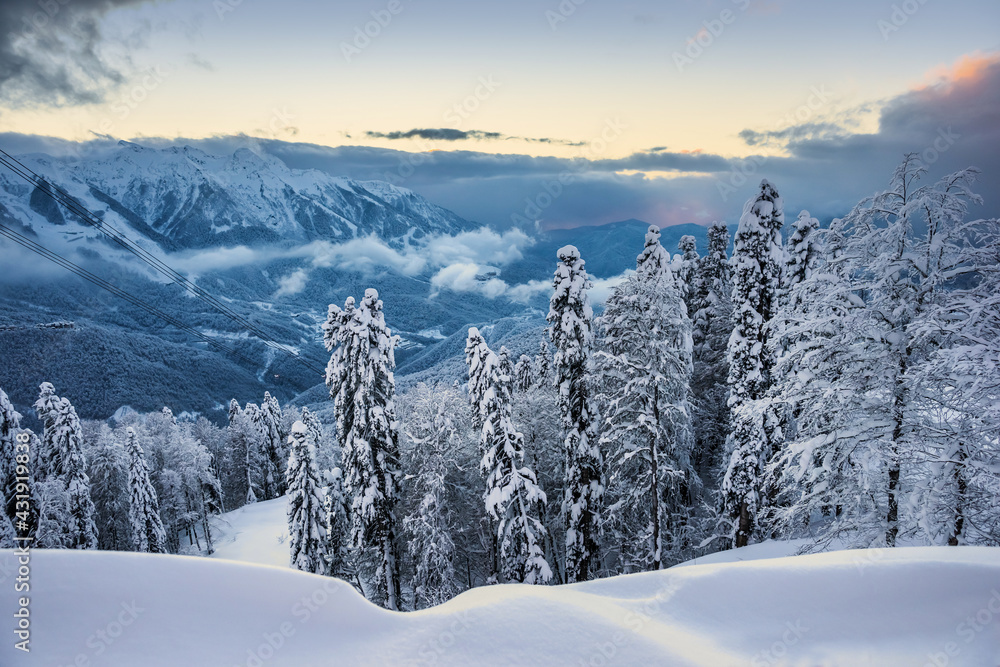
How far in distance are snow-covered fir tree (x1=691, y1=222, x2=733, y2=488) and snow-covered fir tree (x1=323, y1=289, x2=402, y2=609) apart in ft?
51.6

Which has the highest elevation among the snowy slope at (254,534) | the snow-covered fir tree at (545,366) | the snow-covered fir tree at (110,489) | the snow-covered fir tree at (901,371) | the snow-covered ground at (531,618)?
the snow-covered fir tree at (901,371)

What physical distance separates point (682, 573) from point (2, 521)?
30324mm

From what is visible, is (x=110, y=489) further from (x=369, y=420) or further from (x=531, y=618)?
(x=531, y=618)

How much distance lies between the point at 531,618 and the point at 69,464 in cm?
3629

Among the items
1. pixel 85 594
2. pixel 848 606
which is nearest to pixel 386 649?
pixel 85 594

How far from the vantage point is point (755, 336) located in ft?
56.2

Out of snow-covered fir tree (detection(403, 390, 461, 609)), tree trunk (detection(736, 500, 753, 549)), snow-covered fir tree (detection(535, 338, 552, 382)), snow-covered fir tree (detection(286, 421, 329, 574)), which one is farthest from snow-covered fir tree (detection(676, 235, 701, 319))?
snow-covered fir tree (detection(286, 421, 329, 574))

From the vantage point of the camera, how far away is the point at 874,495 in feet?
32.8

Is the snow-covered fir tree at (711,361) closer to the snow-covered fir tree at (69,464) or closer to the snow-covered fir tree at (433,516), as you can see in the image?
the snow-covered fir tree at (433,516)

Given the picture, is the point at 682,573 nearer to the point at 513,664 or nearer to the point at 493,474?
the point at 513,664

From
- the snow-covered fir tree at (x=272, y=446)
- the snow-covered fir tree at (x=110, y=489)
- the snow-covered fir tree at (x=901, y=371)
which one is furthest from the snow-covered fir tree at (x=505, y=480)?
the snow-covered fir tree at (x=272, y=446)

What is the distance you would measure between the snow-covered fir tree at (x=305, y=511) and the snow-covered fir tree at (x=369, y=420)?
437 centimetres

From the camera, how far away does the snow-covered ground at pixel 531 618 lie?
5.59 meters

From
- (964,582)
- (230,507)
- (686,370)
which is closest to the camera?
(964,582)
